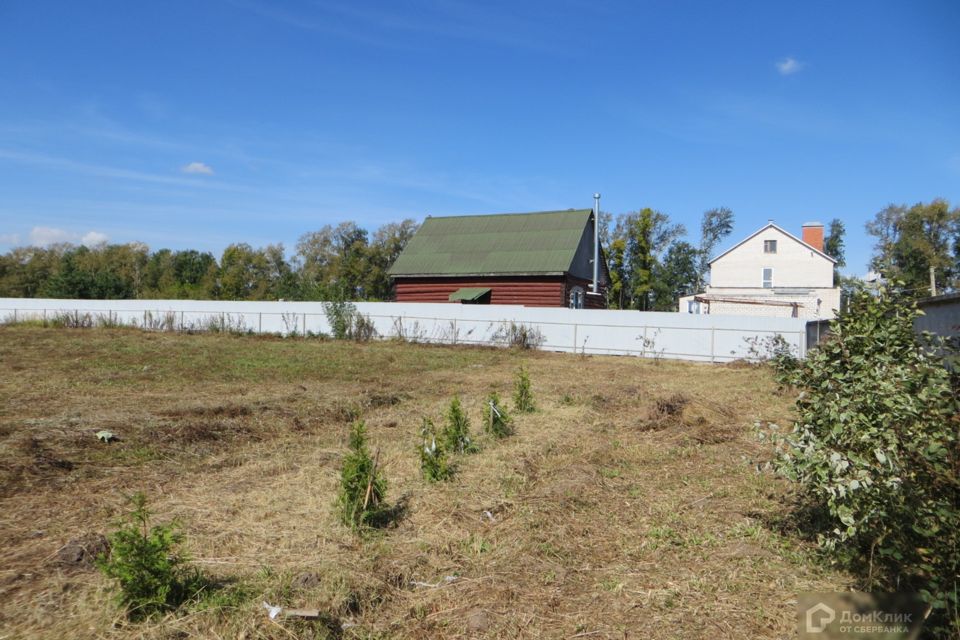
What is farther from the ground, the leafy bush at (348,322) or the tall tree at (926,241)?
the tall tree at (926,241)

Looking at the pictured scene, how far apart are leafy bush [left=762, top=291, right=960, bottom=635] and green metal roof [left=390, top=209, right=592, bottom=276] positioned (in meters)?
23.4

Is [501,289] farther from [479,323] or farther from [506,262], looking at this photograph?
[479,323]

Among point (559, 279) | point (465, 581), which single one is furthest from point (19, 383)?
point (559, 279)

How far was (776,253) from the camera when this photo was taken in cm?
3781

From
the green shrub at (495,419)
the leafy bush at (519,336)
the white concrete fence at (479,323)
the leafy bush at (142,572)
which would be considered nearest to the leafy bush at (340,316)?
the white concrete fence at (479,323)

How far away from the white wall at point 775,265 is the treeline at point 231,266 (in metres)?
29.7

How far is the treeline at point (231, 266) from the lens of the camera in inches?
2280

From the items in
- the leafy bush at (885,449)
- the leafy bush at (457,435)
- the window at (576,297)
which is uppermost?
the window at (576,297)

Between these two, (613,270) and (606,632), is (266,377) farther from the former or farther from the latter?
Answer: (613,270)

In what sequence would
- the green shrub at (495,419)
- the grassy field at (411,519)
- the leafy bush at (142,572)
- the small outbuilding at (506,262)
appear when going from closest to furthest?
the leafy bush at (142,572)
the grassy field at (411,519)
the green shrub at (495,419)
the small outbuilding at (506,262)

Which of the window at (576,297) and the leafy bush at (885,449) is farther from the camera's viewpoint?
the window at (576,297)

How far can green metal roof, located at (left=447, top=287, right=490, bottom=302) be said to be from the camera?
2867 centimetres

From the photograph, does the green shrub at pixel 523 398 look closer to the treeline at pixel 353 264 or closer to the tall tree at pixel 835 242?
the treeline at pixel 353 264

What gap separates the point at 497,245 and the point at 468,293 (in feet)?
11.5
